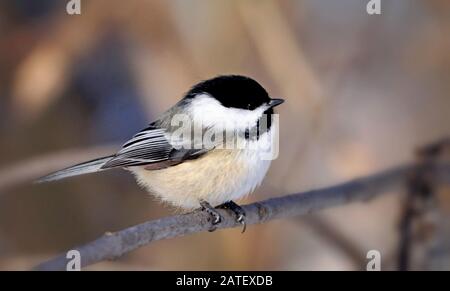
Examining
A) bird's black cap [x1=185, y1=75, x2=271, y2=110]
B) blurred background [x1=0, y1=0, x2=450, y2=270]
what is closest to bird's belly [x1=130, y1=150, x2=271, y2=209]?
bird's black cap [x1=185, y1=75, x2=271, y2=110]

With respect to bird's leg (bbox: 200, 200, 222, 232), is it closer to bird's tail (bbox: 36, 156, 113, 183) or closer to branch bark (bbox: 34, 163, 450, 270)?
branch bark (bbox: 34, 163, 450, 270)

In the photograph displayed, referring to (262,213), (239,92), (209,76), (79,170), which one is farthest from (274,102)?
(209,76)

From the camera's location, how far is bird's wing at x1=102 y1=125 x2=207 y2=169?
179 cm

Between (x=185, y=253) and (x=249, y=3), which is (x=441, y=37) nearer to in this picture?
(x=249, y=3)

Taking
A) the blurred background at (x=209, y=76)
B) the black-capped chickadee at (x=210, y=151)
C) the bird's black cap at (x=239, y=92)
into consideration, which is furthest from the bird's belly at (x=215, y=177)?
the blurred background at (x=209, y=76)

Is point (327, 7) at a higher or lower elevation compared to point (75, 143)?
higher

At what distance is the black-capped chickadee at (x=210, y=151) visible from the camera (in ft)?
5.66

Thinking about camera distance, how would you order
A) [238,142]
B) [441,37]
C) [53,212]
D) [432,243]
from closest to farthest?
[432,243] → [238,142] → [53,212] → [441,37]

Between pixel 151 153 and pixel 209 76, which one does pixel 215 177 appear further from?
pixel 209 76

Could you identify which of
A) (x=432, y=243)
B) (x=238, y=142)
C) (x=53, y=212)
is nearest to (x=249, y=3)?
(x=238, y=142)

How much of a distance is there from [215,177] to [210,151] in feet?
0.27

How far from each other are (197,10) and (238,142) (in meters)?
1.06

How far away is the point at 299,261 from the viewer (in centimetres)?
238

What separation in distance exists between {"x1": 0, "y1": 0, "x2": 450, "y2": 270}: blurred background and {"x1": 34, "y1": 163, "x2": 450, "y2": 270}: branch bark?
51 centimetres
